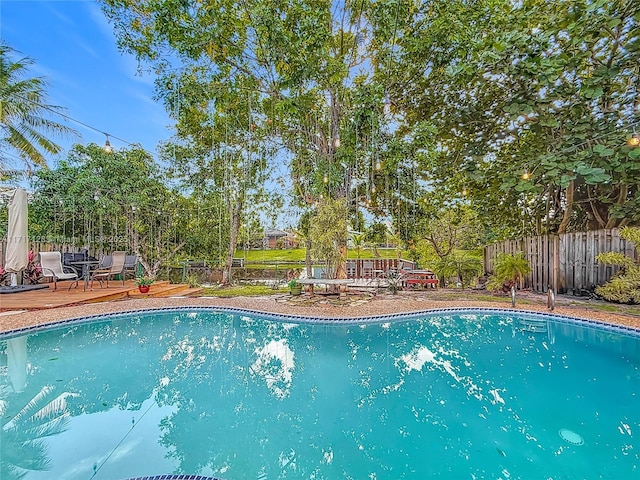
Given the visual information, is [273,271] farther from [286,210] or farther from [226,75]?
[226,75]

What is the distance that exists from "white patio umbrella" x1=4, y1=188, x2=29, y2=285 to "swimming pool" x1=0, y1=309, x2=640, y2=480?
9.24 ft

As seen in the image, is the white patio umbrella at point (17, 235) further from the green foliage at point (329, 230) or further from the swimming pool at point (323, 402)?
the green foliage at point (329, 230)

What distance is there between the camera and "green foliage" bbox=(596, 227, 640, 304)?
23.1ft

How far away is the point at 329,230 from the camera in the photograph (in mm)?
8578

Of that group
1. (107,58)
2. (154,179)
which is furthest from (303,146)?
(107,58)

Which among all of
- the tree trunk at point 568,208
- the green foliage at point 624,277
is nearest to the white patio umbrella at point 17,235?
the green foliage at point 624,277

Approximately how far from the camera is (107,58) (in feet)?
35.0

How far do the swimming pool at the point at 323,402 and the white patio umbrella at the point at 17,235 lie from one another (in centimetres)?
282

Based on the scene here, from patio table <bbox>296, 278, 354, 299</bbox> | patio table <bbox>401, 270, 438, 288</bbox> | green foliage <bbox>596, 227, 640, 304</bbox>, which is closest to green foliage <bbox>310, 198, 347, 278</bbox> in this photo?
patio table <bbox>296, 278, 354, 299</bbox>

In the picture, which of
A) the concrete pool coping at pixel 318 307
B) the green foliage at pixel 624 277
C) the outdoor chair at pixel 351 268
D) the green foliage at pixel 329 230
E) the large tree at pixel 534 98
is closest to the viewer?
the concrete pool coping at pixel 318 307

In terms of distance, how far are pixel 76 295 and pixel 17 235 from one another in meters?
1.85

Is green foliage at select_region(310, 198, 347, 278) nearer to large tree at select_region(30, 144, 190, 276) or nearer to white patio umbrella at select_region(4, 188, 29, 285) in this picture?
large tree at select_region(30, 144, 190, 276)

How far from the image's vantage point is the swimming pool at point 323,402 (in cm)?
262

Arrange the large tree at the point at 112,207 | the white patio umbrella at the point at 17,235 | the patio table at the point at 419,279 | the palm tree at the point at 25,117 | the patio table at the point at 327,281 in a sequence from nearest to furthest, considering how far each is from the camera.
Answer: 1. the white patio umbrella at the point at 17,235
2. the patio table at the point at 327,281
3. the palm tree at the point at 25,117
4. the large tree at the point at 112,207
5. the patio table at the point at 419,279
